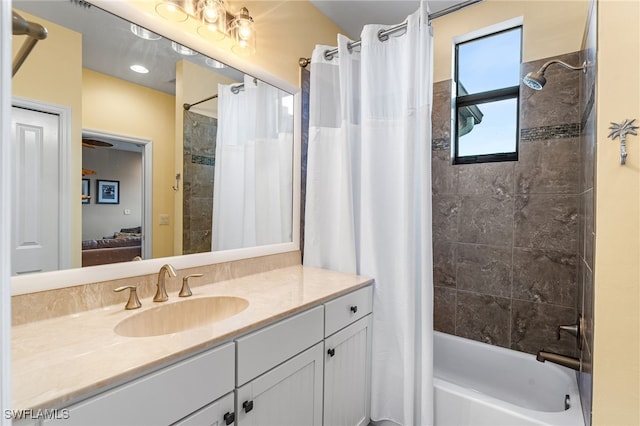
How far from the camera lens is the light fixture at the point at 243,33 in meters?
1.60

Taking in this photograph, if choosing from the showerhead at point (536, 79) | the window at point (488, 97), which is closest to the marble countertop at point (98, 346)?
the showerhead at point (536, 79)

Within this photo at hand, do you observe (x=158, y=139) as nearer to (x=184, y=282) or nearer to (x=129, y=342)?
(x=184, y=282)

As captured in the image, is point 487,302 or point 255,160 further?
point 487,302

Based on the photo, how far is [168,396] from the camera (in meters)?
0.83

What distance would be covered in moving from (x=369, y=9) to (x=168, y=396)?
98.6 inches

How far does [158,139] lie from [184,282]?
0.65 m

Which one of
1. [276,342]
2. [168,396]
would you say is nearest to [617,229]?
[276,342]

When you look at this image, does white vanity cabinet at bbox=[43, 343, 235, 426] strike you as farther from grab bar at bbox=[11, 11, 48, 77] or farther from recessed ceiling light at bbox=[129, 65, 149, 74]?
recessed ceiling light at bbox=[129, 65, 149, 74]

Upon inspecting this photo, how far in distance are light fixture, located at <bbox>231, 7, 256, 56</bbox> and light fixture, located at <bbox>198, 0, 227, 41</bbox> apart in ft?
0.21

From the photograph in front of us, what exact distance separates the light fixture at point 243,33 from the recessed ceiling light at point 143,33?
39 centimetres

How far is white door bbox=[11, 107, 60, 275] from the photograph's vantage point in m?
1.01

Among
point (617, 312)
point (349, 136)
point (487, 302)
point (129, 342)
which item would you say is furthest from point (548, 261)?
point (129, 342)

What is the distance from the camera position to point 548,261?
2012 millimetres

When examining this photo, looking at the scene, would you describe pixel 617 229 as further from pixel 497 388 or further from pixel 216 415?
pixel 216 415
